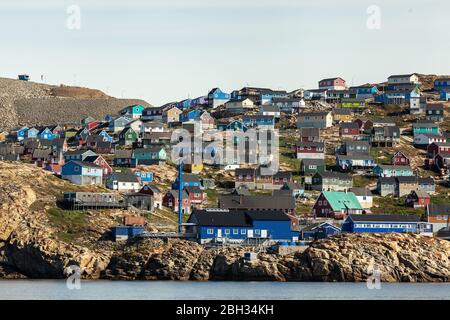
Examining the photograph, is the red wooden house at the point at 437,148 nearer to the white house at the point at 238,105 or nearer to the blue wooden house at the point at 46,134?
the white house at the point at 238,105

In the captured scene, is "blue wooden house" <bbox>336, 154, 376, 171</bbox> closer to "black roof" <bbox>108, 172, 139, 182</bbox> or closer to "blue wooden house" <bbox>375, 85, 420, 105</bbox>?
"black roof" <bbox>108, 172, 139, 182</bbox>

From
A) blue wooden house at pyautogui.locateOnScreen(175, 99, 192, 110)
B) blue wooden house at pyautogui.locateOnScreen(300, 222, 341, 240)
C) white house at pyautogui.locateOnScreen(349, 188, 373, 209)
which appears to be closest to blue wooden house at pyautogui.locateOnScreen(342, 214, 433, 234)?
blue wooden house at pyautogui.locateOnScreen(300, 222, 341, 240)

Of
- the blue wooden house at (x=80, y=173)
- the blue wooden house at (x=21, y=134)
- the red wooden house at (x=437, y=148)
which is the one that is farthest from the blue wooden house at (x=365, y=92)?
the blue wooden house at (x=80, y=173)

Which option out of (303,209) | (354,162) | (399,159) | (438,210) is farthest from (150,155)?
(438,210)

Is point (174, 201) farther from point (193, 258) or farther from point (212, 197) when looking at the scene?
point (193, 258)
